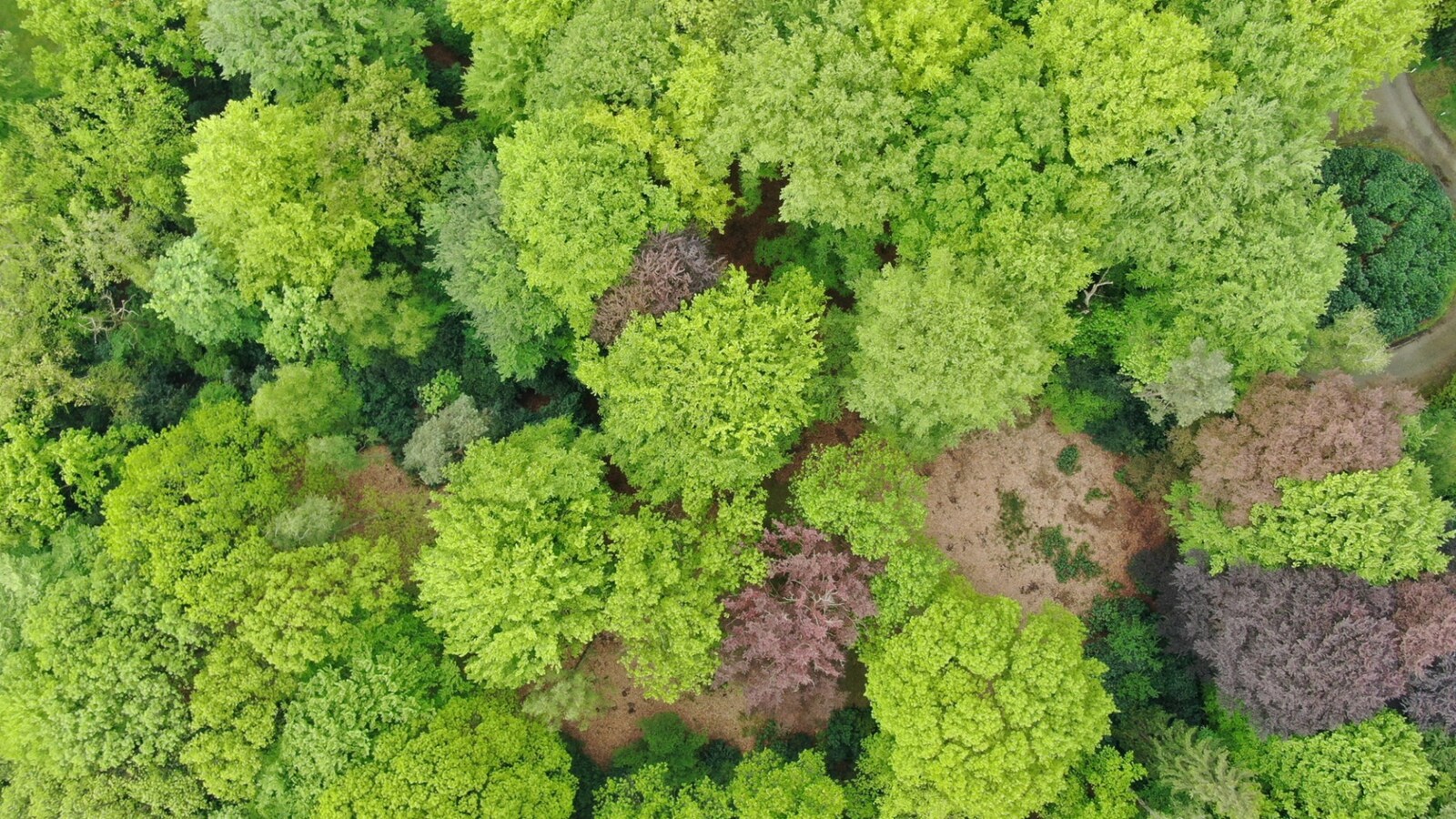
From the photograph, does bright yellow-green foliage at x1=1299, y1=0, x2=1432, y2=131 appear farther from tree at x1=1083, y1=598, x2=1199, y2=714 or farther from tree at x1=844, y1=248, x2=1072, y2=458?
tree at x1=1083, y1=598, x2=1199, y2=714

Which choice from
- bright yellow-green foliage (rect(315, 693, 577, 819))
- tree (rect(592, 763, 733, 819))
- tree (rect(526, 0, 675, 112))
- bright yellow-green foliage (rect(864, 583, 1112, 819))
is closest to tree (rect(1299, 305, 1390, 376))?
bright yellow-green foliage (rect(864, 583, 1112, 819))

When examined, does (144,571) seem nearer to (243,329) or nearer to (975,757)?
(243,329)

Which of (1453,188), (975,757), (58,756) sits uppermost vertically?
(1453,188)

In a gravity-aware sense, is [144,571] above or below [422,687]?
below

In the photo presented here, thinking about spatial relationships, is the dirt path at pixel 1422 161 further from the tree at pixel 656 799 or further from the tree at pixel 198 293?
the tree at pixel 198 293

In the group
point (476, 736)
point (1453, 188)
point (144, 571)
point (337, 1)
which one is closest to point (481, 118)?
point (337, 1)

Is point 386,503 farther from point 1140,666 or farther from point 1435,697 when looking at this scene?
point 1435,697
